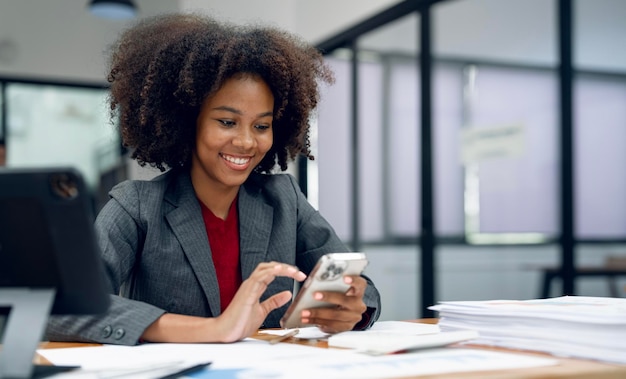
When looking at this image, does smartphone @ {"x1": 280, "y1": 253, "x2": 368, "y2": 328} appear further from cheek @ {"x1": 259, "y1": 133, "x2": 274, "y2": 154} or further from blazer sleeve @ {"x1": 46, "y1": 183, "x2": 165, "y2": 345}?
cheek @ {"x1": 259, "y1": 133, "x2": 274, "y2": 154}

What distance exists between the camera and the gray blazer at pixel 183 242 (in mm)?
1470

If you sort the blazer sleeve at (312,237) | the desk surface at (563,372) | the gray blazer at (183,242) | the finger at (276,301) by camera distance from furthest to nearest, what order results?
1. the blazer sleeve at (312,237)
2. the gray blazer at (183,242)
3. the finger at (276,301)
4. the desk surface at (563,372)

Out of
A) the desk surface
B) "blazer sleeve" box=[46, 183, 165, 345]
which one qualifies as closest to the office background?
"blazer sleeve" box=[46, 183, 165, 345]

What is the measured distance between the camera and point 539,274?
3.48 meters

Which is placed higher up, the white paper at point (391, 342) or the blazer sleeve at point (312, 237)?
the blazer sleeve at point (312, 237)

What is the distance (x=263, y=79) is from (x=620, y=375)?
104 centimetres

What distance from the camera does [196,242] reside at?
5.11 feet

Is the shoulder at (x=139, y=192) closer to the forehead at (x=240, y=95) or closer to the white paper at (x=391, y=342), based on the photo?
the forehead at (x=240, y=95)

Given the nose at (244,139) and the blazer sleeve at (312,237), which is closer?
the nose at (244,139)

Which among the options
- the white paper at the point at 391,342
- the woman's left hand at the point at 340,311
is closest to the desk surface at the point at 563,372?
the white paper at the point at 391,342

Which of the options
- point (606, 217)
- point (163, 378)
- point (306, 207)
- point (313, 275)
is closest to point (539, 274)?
point (606, 217)

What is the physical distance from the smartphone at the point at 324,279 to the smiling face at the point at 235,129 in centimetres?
45

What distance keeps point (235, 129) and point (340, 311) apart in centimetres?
51

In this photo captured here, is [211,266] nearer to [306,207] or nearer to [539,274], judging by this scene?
[306,207]
